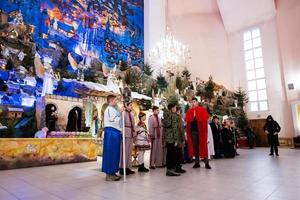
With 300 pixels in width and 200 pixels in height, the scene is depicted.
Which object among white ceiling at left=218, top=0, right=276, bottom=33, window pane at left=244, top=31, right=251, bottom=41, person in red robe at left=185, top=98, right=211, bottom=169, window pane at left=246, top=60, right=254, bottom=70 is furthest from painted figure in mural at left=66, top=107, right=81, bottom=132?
window pane at left=244, top=31, right=251, bottom=41

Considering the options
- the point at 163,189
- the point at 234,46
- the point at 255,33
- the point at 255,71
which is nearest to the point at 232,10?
the point at 255,33

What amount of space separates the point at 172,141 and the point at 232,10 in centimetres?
→ 1550

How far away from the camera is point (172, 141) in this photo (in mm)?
4113

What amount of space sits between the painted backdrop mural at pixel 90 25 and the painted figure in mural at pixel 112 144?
6.60 metres

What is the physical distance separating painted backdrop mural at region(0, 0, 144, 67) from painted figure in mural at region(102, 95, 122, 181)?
6596 mm

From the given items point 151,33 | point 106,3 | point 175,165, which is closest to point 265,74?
point 151,33

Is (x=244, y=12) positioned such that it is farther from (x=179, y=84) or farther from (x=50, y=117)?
(x=50, y=117)

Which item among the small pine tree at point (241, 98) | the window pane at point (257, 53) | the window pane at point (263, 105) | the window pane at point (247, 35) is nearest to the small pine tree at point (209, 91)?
the small pine tree at point (241, 98)

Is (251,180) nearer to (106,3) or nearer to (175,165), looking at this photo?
(175,165)

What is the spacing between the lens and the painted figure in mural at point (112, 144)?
3.73 meters

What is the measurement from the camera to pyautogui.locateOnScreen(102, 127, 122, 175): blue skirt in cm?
373

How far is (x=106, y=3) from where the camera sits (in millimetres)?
12281

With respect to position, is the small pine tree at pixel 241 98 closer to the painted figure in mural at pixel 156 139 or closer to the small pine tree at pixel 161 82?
the small pine tree at pixel 161 82

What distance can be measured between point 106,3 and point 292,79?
11776mm
